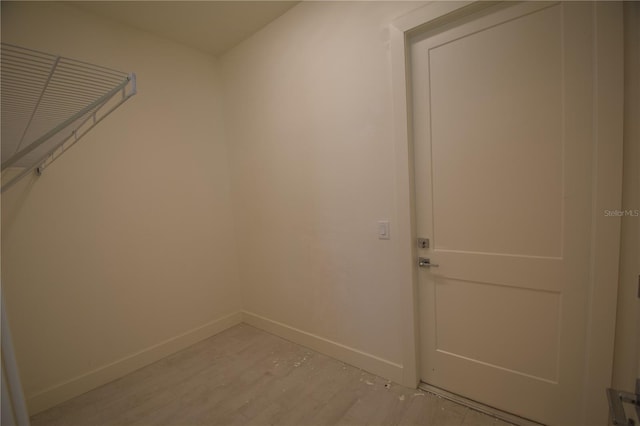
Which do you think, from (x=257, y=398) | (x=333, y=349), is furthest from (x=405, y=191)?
(x=257, y=398)

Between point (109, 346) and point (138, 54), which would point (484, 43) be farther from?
point (109, 346)

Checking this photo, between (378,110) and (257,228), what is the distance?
157 centimetres

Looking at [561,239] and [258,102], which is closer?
[561,239]

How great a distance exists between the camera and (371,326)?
198 centimetres

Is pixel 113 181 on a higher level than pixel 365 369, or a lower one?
higher

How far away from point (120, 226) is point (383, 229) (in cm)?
202

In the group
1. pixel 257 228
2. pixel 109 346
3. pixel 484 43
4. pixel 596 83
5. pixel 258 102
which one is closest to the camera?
pixel 596 83

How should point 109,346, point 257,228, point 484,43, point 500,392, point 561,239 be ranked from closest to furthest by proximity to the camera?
point 561,239 → point 484,43 → point 500,392 → point 109,346 → point 257,228

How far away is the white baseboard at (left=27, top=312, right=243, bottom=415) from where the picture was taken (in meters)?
1.83

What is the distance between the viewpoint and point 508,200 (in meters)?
1.47

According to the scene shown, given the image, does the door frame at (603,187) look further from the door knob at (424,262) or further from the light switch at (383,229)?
the light switch at (383,229)

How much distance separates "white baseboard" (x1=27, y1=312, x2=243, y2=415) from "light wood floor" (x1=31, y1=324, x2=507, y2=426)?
52mm

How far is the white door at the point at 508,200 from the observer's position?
4.26 feet

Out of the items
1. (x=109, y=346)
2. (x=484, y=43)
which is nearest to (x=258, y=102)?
(x=484, y=43)
